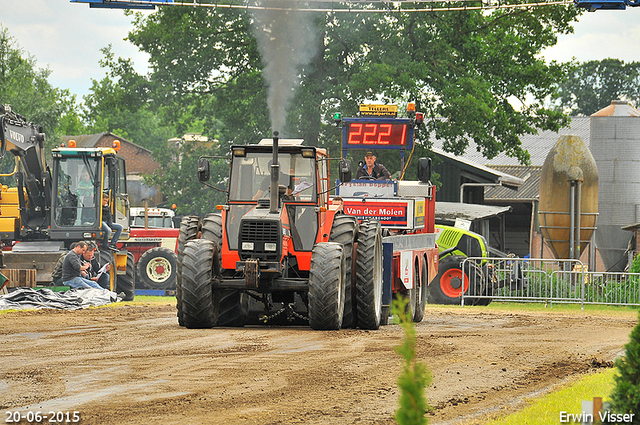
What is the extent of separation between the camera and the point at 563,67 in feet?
110

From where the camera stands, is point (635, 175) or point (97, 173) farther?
point (635, 175)

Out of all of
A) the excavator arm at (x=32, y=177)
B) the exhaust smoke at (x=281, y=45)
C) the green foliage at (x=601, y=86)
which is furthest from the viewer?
the green foliage at (x=601, y=86)

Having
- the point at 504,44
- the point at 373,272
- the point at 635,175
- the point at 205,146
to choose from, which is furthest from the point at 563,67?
the point at 373,272

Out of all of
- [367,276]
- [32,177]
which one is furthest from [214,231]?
[32,177]

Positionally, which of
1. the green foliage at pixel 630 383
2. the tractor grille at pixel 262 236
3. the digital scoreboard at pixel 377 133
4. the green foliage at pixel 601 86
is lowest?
the green foliage at pixel 630 383

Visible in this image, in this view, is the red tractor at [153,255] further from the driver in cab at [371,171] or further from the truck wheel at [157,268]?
the driver in cab at [371,171]

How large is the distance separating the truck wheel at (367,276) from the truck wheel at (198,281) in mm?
2205

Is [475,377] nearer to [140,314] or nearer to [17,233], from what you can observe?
[140,314]

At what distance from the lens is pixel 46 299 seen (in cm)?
1806

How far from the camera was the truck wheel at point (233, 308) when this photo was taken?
13.7 meters

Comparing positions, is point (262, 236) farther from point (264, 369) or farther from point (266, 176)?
point (264, 369)

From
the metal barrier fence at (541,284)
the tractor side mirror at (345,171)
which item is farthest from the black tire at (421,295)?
the metal barrier fence at (541,284)

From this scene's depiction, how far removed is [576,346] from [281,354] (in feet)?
14.7

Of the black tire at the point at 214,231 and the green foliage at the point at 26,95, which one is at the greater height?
the green foliage at the point at 26,95
